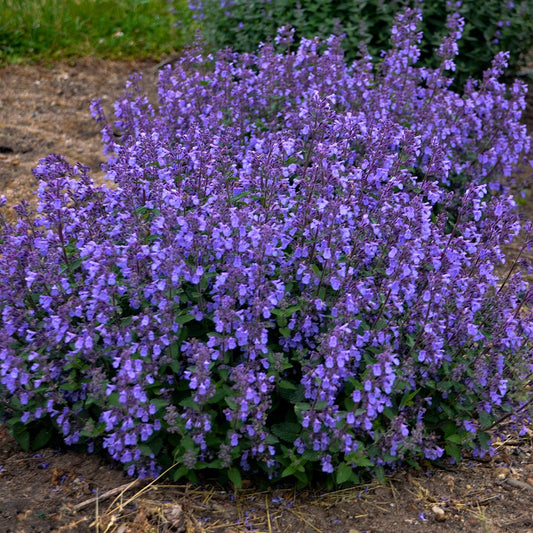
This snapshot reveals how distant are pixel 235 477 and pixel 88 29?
7.61m

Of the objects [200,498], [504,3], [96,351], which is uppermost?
[504,3]

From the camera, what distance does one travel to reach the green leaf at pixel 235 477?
118 inches

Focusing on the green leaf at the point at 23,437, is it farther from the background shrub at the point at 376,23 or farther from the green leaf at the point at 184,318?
the background shrub at the point at 376,23

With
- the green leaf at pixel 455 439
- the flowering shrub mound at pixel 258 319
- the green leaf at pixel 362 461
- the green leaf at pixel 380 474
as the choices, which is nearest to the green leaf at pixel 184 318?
the flowering shrub mound at pixel 258 319

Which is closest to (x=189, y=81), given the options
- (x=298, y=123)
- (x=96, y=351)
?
(x=298, y=123)

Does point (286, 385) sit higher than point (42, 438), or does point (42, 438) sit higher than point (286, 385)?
point (286, 385)

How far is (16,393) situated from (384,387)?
1645mm

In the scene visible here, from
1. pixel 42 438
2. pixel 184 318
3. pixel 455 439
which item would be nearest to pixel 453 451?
pixel 455 439

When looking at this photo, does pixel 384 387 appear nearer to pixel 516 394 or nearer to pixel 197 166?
pixel 516 394

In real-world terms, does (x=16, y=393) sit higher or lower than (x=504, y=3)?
lower

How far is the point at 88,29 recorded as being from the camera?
29.7ft

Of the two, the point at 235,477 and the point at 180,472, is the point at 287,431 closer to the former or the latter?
the point at 235,477

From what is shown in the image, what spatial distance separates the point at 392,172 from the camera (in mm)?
3725

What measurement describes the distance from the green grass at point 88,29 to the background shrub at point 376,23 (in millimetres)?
1188
